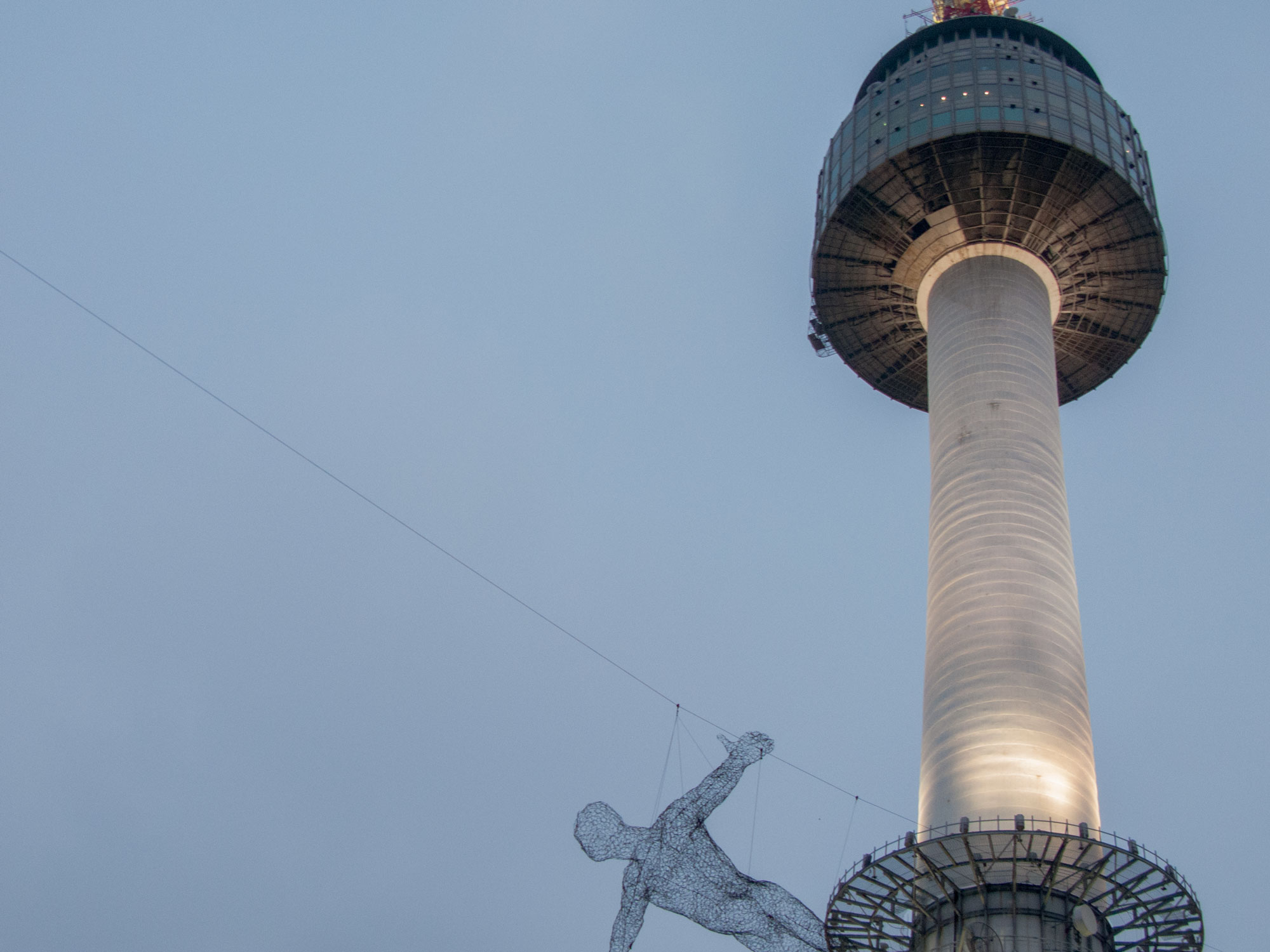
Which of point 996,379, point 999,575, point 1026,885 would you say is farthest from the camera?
point 996,379

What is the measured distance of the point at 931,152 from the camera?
73.8m

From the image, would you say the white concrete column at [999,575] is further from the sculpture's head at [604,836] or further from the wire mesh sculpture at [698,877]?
the sculpture's head at [604,836]

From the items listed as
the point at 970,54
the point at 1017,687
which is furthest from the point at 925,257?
the point at 1017,687

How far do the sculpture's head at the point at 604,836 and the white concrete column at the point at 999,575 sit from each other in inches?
500

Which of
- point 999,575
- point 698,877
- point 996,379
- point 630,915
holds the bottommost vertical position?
point 630,915

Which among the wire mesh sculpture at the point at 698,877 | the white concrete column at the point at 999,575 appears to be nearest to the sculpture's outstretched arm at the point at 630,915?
the wire mesh sculpture at the point at 698,877

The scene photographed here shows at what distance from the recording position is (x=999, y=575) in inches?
2360

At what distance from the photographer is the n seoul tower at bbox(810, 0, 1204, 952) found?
167 ft

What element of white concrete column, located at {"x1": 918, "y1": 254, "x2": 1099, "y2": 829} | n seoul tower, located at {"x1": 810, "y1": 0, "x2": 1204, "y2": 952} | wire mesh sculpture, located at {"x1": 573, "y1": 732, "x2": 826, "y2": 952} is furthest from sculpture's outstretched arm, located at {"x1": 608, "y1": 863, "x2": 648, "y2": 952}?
white concrete column, located at {"x1": 918, "y1": 254, "x2": 1099, "y2": 829}

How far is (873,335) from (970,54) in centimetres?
1804

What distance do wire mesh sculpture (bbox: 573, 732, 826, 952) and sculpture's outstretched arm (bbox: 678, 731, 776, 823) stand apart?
0.03 meters

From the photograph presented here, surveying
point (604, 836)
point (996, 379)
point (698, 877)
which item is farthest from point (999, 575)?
point (604, 836)

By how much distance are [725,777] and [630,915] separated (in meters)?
6.90

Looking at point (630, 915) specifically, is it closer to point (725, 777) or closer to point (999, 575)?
point (725, 777)
